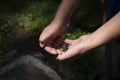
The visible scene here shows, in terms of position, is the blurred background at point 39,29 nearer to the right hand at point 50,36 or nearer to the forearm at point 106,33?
the right hand at point 50,36

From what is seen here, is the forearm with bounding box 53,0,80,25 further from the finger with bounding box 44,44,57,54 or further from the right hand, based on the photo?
the finger with bounding box 44,44,57,54

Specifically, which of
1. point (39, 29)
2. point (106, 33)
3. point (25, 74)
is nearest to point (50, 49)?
point (106, 33)

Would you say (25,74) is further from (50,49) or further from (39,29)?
(50,49)

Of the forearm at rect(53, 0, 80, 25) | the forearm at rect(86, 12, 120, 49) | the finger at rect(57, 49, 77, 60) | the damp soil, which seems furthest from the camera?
the damp soil

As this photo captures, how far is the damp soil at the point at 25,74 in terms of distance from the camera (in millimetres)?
2443

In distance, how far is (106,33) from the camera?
1.29m

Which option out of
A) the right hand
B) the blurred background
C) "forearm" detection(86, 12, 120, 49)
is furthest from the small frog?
the blurred background

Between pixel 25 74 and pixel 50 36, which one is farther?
pixel 25 74

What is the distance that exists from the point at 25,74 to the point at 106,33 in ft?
4.40

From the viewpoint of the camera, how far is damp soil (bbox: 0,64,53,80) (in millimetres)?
2443

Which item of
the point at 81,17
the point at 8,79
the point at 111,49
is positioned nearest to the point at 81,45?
the point at 111,49

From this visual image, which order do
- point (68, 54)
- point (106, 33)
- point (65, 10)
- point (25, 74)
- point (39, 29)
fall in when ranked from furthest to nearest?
point (39, 29)
point (25, 74)
point (65, 10)
point (68, 54)
point (106, 33)

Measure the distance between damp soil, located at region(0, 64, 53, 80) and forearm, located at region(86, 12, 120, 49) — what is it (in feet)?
3.74

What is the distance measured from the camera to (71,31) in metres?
2.84
